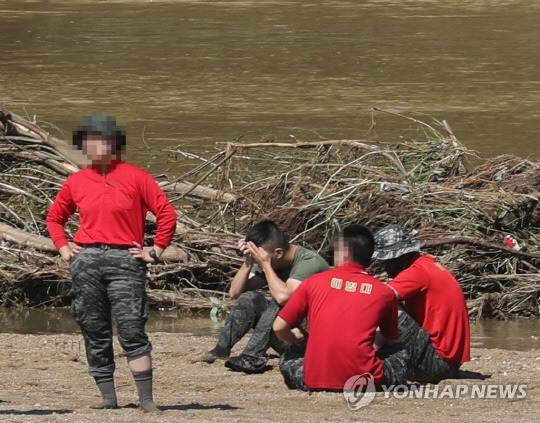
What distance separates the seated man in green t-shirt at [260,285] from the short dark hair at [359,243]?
2.56 feet

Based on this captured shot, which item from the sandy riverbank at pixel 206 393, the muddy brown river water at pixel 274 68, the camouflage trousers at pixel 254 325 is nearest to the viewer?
the sandy riverbank at pixel 206 393

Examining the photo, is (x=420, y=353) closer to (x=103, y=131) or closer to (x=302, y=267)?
(x=302, y=267)

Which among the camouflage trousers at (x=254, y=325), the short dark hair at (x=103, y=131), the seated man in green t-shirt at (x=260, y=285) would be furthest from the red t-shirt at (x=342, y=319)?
the short dark hair at (x=103, y=131)

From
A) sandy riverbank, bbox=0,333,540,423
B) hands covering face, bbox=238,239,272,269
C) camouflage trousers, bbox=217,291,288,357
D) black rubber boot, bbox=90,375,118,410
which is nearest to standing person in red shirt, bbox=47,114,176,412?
black rubber boot, bbox=90,375,118,410

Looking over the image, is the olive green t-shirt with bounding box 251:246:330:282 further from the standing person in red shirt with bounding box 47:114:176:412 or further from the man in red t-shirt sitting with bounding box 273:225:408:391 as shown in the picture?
the standing person in red shirt with bounding box 47:114:176:412

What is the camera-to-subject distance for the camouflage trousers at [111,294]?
6133mm

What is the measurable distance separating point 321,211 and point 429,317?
3.12 m

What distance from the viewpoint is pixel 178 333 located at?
942 cm

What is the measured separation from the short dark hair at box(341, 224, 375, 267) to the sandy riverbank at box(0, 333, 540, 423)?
28.7 inches

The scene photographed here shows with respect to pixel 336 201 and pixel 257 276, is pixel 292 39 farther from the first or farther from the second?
pixel 257 276

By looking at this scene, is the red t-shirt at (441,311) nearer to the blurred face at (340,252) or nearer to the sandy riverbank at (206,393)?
the sandy riverbank at (206,393)

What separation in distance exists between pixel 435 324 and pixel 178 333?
2753 millimetres

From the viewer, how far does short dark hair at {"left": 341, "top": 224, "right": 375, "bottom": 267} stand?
263 inches

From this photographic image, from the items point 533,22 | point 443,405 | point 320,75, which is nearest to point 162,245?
point 443,405
